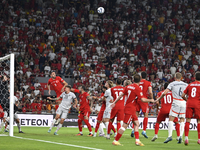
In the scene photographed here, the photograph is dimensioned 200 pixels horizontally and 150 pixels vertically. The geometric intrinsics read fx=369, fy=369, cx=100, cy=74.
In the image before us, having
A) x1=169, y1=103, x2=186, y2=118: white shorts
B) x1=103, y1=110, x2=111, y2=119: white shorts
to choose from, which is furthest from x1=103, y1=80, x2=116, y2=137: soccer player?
x1=169, y1=103, x2=186, y2=118: white shorts

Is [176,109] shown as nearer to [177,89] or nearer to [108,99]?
[177,89]

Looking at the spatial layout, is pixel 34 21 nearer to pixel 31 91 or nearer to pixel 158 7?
pixel 31 91

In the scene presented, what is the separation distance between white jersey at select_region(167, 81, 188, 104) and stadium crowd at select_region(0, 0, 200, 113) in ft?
37.9

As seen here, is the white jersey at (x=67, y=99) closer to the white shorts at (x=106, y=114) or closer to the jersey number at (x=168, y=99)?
the white shorts at (x=106, y=114)

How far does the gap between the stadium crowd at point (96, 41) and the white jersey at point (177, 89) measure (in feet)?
37.9

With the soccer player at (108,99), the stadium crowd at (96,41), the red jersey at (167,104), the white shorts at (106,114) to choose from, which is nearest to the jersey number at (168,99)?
the red jersey at (167,104)

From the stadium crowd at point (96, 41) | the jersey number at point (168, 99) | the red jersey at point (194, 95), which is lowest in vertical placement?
the jersey number at point (168, 99)

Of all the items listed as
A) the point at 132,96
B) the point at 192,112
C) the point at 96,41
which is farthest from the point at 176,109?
→ the point at 96,41

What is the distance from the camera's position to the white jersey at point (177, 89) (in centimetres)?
1140

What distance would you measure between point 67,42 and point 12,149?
1993 centimetres

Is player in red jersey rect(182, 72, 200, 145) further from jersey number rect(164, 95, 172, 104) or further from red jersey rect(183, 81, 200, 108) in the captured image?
jersey number rect(164, 95, 172, 104)

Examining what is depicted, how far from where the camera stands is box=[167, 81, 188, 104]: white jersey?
11.4m

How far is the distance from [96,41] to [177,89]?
17966mm

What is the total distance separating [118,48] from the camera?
29000mm
